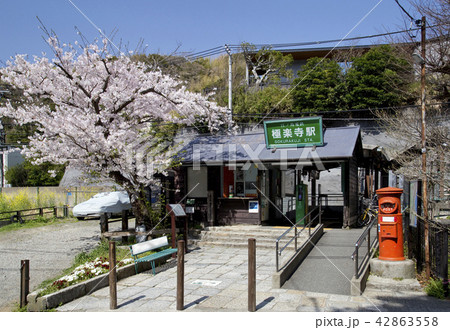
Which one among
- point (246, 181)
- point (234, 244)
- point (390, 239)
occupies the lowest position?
point (234, 244)

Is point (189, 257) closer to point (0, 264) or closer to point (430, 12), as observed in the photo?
point (0, 264)

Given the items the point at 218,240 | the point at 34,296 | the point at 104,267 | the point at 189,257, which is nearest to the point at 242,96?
the point at 218,240

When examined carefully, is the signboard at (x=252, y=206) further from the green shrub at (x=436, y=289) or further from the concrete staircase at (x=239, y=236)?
the green shrub at (x=436, y=289)

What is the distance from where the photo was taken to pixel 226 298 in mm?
7305

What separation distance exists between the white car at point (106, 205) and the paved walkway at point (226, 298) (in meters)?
5.79

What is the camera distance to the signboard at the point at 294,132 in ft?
43.3

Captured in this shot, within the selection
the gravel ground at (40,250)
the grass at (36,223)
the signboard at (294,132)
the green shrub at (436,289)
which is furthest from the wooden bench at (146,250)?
the grass at (36,223)

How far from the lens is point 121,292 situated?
318 inches

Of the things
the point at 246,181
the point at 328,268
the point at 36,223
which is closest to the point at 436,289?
the point at 328,268

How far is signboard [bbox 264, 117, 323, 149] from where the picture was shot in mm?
13195

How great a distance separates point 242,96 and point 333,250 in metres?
19.4

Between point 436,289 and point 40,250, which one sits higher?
point 436,289

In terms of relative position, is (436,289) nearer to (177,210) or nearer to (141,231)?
(177,210)

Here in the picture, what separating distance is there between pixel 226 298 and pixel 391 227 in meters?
3.87
